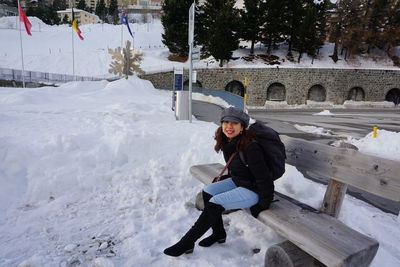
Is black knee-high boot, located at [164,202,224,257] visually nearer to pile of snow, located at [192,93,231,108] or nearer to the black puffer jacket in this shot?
the black puffer jacket

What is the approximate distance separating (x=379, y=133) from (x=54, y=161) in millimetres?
10560

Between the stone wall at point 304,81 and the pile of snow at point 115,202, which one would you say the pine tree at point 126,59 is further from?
the pile of snow at point 115,202

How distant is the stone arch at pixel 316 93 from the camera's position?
36.2m

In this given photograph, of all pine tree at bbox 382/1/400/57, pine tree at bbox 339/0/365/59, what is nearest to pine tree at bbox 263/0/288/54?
pine tree at bbox 339/0/365/59

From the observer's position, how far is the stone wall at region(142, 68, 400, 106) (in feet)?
113

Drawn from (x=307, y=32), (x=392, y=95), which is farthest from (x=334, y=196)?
(x=392, y=95)

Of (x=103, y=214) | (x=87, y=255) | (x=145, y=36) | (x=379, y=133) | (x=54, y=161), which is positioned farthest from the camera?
(x=145, y=36)

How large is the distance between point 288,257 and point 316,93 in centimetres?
3777

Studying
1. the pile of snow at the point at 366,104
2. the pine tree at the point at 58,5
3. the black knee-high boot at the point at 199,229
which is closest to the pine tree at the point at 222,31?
the pile of snow at the point at 366,104

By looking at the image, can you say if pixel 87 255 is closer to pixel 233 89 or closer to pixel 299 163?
pixel 299 163

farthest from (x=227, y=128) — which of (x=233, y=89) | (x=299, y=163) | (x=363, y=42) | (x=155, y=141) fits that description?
(x=363, y=42)

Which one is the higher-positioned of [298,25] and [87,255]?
[298,25]

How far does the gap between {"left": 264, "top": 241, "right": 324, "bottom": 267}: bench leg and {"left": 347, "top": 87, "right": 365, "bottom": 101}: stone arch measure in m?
39.4

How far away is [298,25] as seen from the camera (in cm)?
3753
